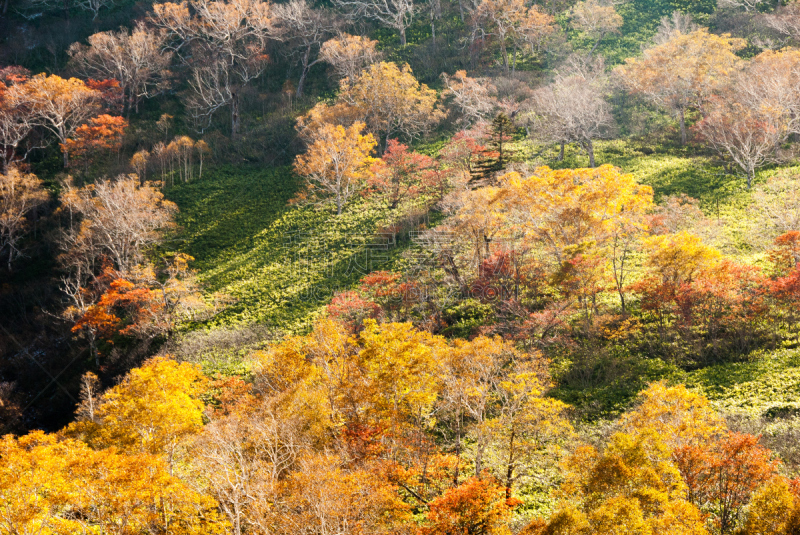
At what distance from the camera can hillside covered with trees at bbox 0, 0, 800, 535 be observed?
1744cm

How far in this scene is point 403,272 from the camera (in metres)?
36.1

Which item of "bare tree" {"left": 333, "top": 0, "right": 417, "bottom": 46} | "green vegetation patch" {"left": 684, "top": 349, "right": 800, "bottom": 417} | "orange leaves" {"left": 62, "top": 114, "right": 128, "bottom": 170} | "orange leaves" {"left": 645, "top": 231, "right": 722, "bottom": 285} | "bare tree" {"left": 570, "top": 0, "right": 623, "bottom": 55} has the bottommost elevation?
"green vegetation patch" {"left": 684, "top": 349, "right": 800, "bottom": 417}

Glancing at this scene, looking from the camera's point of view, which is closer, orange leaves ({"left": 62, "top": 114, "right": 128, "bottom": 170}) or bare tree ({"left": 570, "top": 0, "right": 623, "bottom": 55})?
orange leaves ({"left": 62, "top": 114, "right": 128, "bottom": 170})

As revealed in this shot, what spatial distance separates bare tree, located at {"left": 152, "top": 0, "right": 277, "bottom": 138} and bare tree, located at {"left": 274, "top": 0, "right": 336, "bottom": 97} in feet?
6.50

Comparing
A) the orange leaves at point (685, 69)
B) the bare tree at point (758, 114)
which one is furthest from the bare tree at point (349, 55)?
the bare tree at point (758, 114)

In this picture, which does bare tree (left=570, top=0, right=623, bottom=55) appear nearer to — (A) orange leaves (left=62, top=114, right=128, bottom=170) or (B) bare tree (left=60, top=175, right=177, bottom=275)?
(B) bare tree (left=60, top=175, right=177, bottom=275)

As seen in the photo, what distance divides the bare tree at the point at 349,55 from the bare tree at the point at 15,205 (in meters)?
31.6

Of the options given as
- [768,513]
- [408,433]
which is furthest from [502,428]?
[768,513]

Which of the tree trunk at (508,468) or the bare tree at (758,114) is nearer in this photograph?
the tree trunk at (508,468)

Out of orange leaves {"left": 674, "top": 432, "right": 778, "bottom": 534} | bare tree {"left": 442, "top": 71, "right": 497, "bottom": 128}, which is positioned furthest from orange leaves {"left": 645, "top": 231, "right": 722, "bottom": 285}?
bare tree {"left": 442, "top": 71, "right": 497, "bottom": 128}

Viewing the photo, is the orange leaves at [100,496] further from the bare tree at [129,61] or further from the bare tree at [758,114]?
the bare tree at [129,61]

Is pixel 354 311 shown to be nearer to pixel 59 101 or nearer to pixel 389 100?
pixel 389 100

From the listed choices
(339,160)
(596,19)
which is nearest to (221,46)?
(339,160)

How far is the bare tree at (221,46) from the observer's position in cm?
5603
